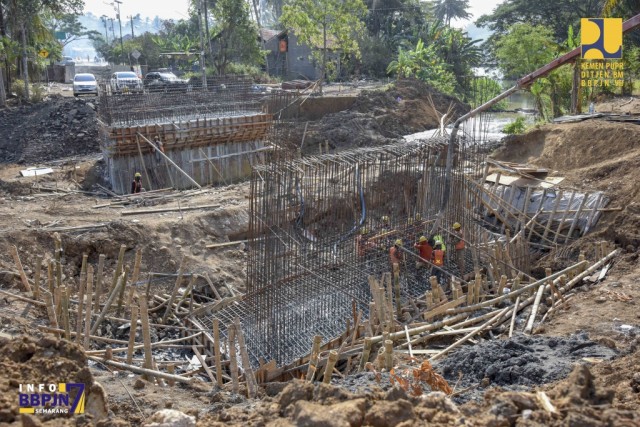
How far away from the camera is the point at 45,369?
4.93 m

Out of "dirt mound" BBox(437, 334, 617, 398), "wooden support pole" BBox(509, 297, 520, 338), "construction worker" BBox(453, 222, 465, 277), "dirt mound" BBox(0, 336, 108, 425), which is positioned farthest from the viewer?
"construction worker" BBox(453, 222, 465, 277)

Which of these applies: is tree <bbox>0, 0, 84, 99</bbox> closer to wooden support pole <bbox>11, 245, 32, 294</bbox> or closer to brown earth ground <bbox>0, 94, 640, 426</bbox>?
brown earth ground <bbox>0, 94, 640, 426</bbox>

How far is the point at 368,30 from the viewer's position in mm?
40031

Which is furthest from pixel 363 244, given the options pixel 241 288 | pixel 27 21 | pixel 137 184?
pixel 27 21

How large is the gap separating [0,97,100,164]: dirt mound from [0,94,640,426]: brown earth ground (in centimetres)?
199

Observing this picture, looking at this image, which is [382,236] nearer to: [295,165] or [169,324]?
[295,165]

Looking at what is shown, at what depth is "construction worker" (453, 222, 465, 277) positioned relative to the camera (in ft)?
35.3

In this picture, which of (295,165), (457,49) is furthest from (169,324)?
(457,49)

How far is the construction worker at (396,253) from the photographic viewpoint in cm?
970

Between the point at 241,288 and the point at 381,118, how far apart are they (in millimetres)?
13878

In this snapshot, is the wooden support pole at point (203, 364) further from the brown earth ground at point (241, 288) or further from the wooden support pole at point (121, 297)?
the wooden support pole at point (121, 297)

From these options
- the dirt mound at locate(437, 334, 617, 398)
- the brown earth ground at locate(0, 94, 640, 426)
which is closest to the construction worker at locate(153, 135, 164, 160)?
the brown earth ground at locate(0, 94, 640, 426)

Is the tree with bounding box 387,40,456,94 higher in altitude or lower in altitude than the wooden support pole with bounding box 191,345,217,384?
higher

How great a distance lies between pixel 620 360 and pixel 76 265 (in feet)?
27.1
